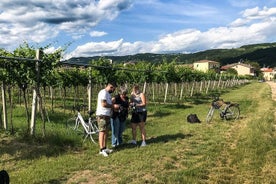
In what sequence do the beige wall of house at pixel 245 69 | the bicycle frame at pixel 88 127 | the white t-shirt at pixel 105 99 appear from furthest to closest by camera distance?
the beige wall of house at pixel 245 69, the bicycle frame at pixel 88 127, the white t-shirt at pixel 105 99

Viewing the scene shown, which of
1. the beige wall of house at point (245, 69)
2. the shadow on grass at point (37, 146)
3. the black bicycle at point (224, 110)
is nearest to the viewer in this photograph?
the shadow on grass at point (37, 146)

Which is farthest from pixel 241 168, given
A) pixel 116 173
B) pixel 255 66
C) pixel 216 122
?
pixel 255 66

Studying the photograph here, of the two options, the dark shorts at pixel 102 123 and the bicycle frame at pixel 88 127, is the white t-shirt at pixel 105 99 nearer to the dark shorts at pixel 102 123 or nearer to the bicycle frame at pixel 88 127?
the dark shorts at pixel 102 123

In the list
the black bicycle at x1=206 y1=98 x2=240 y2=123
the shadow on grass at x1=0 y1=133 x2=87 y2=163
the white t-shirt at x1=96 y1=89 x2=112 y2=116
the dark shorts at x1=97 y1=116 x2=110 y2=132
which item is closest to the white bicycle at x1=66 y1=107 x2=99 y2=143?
the shadow on grass at x1=0 y1=133 x2=87 y2=163

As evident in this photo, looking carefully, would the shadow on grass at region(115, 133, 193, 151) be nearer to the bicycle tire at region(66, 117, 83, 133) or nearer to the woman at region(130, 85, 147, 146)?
the woman at region(130, 85, 147, 146)

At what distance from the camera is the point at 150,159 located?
336 inches

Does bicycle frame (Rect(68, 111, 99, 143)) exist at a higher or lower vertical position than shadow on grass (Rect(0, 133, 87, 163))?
higher

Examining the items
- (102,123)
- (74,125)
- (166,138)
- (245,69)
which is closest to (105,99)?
(102,123)

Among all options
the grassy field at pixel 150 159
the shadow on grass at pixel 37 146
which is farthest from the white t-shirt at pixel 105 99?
the shadow on grass at pixel 37 146

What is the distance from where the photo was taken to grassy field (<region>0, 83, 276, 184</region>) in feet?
23.5

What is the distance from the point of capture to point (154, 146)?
10.0 meters

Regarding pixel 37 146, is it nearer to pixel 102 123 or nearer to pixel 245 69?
pixel 102 123

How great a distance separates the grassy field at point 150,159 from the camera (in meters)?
7.15

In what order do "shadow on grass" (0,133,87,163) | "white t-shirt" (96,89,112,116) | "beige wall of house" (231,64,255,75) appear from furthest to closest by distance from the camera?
1. "beige wall of house" (231,64,255,75)
2. "white t-shirt" (96,89,112,116)
3. "shadow on grass" (0,133,87,163)
